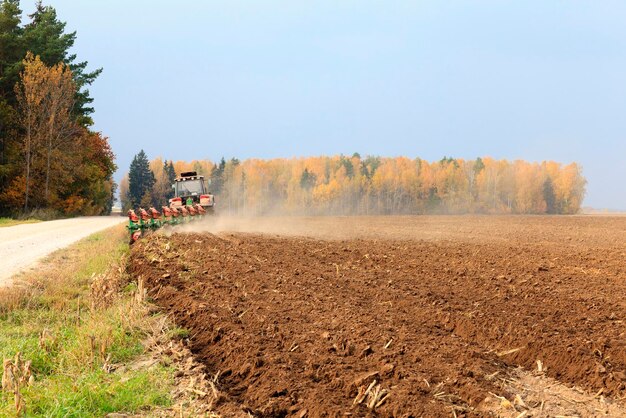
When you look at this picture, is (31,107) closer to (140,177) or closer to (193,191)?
(193,191)

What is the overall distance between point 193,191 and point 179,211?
3.62m

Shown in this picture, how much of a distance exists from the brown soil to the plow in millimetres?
6630

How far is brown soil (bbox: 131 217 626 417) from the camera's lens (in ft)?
17.5

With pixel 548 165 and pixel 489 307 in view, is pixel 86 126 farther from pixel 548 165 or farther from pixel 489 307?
pixel 548 165

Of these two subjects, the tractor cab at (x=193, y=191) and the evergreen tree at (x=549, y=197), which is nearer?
the tractor cab at (x=193, y=191)

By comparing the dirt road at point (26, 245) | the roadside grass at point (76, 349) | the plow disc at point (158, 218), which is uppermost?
the plow disc at point (158, 218)

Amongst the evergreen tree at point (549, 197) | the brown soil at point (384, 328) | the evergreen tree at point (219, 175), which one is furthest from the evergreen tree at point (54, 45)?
the evergreen tree at point (549, 197)

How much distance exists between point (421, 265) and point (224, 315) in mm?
6908

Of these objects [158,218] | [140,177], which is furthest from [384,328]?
[140,177]

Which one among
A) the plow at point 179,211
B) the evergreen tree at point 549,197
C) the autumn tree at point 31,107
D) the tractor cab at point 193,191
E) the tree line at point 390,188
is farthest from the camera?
the evergreen tree at point 549,197

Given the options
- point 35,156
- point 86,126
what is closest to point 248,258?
point 35,156

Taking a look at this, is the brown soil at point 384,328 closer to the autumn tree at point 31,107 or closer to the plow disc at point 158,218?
the plow disc at point 158,218

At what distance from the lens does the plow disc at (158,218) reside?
1983cm

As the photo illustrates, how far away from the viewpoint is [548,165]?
11044 cm
